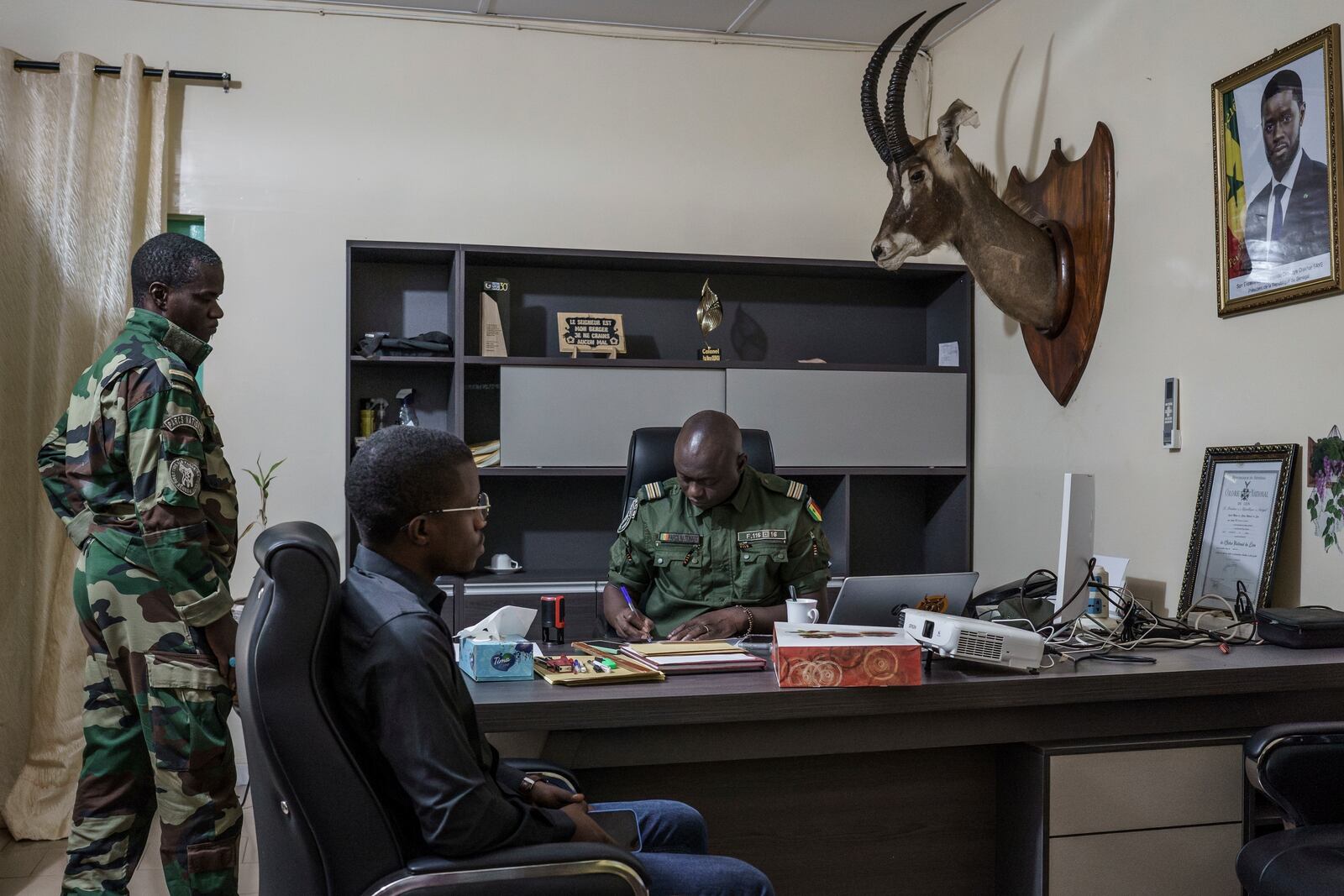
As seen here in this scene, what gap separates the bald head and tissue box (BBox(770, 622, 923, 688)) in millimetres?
920

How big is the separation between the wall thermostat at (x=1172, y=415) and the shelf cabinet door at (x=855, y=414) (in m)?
1.06

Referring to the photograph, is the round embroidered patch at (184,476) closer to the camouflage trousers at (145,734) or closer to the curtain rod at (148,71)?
the camouflage trousers at (145,734)

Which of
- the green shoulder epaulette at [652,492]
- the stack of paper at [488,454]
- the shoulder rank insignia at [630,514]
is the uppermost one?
the stack of paper at [488,454]

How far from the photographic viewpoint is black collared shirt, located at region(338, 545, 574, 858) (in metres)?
1.32

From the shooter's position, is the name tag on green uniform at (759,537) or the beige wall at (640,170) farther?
the beige wall at (640,170)

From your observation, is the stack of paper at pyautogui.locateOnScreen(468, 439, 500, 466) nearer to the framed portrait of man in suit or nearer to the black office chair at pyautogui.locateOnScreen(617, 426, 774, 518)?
the black office chair at pyautogui.locateOnScreen(617, 426, 774, 518)

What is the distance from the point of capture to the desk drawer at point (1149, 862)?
2.03 m

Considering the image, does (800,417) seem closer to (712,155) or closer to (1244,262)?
(712,155)

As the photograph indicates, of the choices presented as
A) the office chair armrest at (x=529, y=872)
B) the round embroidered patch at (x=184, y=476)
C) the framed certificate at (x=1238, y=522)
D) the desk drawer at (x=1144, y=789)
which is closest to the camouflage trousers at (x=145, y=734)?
the round embroidered patch at (x=184, y=476)

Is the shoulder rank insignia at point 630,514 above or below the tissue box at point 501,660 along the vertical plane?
above

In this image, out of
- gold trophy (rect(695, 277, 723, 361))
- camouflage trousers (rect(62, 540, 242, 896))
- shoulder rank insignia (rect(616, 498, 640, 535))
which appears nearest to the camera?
camouflage trousers (rect(62, 540, 242, 896))

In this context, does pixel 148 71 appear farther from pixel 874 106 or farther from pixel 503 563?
pixel 874 106

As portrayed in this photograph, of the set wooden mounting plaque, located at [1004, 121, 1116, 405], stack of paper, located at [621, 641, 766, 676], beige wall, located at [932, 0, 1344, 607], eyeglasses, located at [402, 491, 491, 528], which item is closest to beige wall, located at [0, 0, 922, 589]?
beige wall, located at [932, 0, 1344, 607]

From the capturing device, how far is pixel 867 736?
6.50 ft
